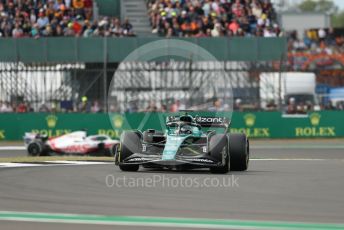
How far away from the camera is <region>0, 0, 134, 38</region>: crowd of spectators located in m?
33.4

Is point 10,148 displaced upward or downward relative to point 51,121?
downward

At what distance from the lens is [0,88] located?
31.2 meters

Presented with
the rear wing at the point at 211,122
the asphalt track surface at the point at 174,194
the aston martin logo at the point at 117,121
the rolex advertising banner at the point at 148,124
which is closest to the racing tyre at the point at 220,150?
the asphalt track surface at the point at 174,194

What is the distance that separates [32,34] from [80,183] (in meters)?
21.2

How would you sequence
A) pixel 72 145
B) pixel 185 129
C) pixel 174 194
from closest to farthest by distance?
pixel 174 194
pixel 185 129
pixel 72 145

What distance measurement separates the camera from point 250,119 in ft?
106

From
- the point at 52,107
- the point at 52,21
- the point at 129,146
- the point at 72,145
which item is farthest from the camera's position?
the point at 52,21

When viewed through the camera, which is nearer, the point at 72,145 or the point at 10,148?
the point at 72,145

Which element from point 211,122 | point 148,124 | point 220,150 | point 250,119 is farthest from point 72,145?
point 220,150

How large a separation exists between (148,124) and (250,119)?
3795 mm

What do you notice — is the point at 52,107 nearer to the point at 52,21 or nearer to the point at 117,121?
the point at 117,121

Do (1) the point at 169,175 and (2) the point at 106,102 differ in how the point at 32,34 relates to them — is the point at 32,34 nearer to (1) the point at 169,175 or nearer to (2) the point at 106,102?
(2) the point at 106,102

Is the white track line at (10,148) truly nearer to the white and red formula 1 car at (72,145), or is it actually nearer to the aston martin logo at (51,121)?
the white and red formula 1 car at (72,145)

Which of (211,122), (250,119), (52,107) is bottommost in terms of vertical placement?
(250,119)
